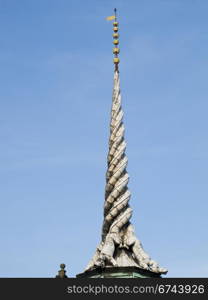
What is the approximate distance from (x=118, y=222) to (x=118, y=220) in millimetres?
137

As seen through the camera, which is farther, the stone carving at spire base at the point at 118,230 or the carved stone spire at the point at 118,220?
the carved stone spire at the point at 118,220

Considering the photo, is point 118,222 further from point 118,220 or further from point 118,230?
point 118,230

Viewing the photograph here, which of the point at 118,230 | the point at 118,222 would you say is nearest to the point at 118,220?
the point at 118,222

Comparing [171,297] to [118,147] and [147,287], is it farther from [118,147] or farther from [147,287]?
[118,147]

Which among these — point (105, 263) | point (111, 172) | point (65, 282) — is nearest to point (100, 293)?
point (65, 282)

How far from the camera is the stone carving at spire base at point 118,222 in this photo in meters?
67.4

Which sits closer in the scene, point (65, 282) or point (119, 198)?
point (65, 282)

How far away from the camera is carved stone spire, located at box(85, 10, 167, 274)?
221ft

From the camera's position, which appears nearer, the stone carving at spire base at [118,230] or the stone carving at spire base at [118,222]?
the stone carving at spire base at [118,230]

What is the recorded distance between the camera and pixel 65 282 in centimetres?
5978

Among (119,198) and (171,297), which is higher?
(119,198)

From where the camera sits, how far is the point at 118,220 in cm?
6881

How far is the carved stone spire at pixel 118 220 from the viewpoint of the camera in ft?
221

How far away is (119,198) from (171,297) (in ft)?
37.1
